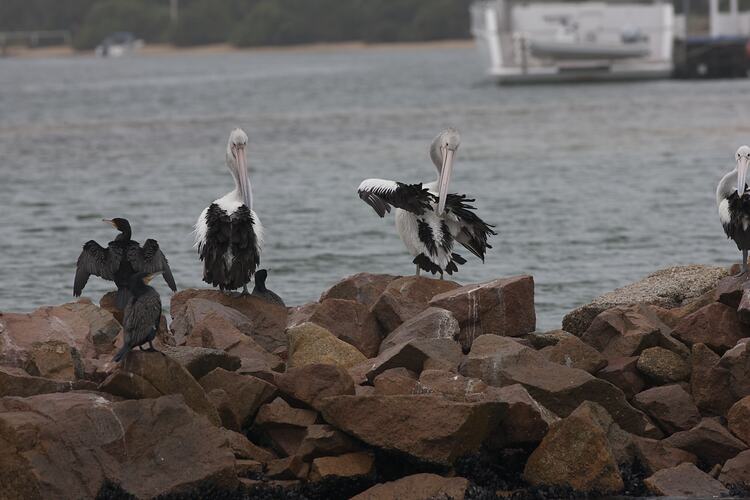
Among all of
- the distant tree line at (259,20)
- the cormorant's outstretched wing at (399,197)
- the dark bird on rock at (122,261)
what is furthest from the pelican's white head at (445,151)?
the distant tree line at (259,20)

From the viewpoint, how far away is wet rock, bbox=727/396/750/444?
25.8ft

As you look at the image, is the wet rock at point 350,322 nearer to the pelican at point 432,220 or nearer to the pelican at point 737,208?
the pelican at point 432,220

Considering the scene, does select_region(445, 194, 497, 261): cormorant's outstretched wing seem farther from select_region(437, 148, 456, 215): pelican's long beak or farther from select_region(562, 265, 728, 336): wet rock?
select_region(562, 265, 728, 336): wet rock

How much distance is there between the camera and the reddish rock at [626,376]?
8.48 meters

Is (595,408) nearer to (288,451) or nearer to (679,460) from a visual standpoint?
(679,460)

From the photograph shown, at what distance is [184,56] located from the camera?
137875 mm

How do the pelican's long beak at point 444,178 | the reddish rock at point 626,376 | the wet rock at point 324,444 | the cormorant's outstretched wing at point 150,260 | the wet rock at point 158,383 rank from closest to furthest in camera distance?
the wet rock at point 324,444 < the wet rock at point 158,383 < the reddish rock at point 626,376 < the cormorant's outstretched wing at point 150,260 < the pelican's long beak at point 444,178

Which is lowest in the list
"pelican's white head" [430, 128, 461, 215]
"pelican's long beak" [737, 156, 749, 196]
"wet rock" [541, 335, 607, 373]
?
"wet rock" [541, 335, 607, 373]

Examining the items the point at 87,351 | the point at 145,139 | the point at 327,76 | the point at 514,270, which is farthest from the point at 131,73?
the point at 87,351

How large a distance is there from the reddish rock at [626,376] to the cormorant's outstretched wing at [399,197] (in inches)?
84.7

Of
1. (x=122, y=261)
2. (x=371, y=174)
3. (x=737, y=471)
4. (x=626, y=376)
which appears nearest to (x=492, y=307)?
(x=626, y=376)

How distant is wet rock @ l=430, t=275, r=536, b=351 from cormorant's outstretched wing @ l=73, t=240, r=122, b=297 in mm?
2038

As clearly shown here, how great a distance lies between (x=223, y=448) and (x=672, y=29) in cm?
5435

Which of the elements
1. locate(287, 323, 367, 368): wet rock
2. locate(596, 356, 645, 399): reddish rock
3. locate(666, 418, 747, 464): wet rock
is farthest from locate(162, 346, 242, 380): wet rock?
locate(666, 418, 747, 464): wet rock
